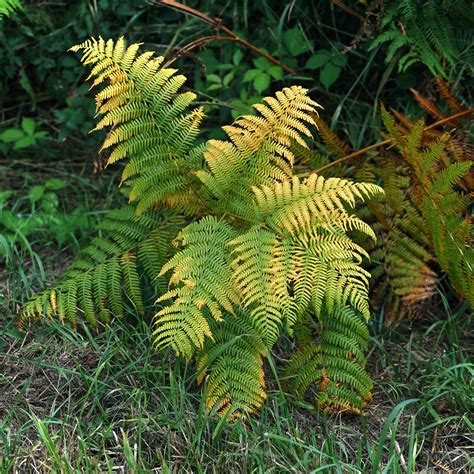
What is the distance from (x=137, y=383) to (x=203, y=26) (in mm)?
1972

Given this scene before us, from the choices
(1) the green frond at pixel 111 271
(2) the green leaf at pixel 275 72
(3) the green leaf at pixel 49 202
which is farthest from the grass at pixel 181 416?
(2) the green leaf at pixel 275 72

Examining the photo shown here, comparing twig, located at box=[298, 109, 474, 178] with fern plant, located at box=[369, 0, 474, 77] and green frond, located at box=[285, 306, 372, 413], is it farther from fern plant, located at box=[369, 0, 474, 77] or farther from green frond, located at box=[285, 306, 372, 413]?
green frond, located at box=[285, 306, 372, 413]

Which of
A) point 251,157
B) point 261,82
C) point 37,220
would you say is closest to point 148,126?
point 251,157

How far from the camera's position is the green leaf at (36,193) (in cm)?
398

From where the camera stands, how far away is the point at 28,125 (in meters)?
4.26

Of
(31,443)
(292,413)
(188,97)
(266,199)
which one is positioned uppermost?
(188,97)

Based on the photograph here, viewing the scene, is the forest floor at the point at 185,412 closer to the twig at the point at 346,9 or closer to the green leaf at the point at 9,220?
the green leaf at the point at 9,220

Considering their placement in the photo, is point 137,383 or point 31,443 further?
point 137,383

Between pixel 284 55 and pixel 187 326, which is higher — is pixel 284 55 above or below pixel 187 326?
above

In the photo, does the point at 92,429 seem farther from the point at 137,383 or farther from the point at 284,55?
the point at 284,55

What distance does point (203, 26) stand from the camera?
4203 mm

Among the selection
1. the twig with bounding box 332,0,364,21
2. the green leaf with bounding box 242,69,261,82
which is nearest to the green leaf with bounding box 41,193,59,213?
the green leaf with bounding box 242,69,261,82

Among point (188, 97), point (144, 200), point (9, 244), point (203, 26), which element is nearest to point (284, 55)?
point (203, 26)

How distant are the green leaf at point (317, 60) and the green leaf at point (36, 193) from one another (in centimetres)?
142
